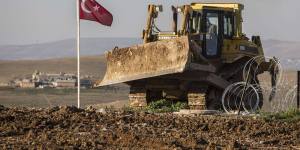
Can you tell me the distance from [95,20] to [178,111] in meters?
4.69

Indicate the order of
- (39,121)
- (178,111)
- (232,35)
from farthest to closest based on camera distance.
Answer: (232,35) < (178,111) < (39,121)

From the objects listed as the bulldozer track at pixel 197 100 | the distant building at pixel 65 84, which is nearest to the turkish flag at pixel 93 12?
the bulldozer track at pixel 197 100

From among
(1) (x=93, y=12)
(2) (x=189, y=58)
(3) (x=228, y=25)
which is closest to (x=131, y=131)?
(2) (x=189, y=58)

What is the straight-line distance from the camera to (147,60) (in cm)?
2216

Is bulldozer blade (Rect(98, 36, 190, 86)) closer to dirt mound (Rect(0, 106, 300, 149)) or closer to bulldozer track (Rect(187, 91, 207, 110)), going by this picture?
bulldozer track (Rect(187, 91, 207, 110))

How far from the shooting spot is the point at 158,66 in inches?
862

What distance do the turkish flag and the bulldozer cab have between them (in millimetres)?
1544

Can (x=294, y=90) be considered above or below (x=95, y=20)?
below

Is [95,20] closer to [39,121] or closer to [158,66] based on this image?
[158,66]

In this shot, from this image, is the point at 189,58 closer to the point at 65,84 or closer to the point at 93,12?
the point at 93,12

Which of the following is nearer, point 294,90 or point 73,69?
point 294,90

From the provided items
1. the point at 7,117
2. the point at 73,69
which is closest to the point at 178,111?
the point at 7,117

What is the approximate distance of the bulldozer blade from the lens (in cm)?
2142

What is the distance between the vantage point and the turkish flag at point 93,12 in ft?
81.7
